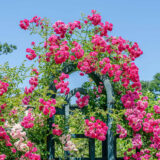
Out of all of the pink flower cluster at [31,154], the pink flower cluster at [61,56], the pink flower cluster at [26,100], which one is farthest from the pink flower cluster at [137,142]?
the pink flower cluster at [26,100]

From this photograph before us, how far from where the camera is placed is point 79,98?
253 inches

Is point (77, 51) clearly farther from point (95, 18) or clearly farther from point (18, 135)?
point (18, 135)

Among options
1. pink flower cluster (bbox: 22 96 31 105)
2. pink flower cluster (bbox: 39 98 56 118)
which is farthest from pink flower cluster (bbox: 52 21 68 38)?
pink flower cluster (bbox: 39 98 56 118)

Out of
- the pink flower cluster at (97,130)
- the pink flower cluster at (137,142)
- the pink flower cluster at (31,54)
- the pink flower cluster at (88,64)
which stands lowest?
the pink flower cluster at (137,142)

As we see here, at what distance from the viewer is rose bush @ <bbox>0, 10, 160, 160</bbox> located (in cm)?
539

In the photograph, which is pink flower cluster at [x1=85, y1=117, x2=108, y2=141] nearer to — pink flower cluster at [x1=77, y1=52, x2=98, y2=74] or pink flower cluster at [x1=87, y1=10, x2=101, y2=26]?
pink flower cluster at [x1=77, y1=52, x2=98, y2=74]

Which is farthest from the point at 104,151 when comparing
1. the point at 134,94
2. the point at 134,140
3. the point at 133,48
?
the point at 133,48

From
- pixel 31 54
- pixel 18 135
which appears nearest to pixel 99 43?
pixel 31 54

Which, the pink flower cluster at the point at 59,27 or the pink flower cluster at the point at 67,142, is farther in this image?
the pink flower cluster at the point at 59,27

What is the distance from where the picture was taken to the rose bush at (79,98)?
5.39m

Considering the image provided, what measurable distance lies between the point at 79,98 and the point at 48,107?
1403 millimetres

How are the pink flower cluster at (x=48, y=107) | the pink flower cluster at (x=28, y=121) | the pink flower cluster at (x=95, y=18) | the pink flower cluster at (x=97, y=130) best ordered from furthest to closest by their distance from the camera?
the pink flower cluster at (x=95, y=18) → the pink flower cluster at (x=97, y=130) → the pink flower cluster at (x=48, y=107) → the pink flower cluster at (x=28, y=121)

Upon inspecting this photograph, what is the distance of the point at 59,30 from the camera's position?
611 cm

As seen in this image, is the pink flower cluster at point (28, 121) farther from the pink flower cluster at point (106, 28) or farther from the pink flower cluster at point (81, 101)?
the pink flower cluster at point (106, 28)
